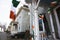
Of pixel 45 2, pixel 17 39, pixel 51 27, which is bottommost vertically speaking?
pixel 17 39

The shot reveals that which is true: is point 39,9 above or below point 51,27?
above

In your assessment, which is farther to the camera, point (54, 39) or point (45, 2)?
point (45, 2)

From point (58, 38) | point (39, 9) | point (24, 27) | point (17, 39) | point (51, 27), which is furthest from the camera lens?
point (24, 27)

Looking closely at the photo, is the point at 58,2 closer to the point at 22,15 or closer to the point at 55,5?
the point at 55,5

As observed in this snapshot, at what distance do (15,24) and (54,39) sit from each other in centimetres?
1725

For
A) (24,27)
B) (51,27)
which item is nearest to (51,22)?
(51,27)

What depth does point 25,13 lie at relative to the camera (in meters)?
18.5

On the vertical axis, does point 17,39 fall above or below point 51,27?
below

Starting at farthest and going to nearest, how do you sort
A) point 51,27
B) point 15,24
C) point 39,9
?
point 15,24 → point 39,9 → point 51,27

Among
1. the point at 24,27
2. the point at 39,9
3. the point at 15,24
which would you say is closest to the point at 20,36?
the point at 24,27

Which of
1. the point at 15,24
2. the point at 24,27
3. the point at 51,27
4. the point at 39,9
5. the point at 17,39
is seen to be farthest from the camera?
the point at 15,24

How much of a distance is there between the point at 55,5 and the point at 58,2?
10 centimetres

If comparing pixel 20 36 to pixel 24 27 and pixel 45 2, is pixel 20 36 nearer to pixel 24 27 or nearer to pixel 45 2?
pixel 24 27

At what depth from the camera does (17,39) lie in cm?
1370
